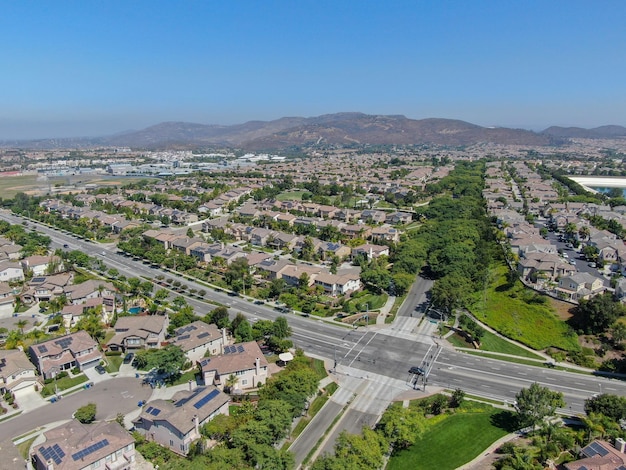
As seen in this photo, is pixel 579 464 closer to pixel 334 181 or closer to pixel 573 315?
pixel 573 315

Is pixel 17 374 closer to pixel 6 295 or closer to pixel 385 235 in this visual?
pixel 6 295

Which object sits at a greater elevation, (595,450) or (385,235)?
(385,235)

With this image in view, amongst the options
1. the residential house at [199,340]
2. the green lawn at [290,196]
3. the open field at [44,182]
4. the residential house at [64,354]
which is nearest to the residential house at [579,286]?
the residential house at [199,340]

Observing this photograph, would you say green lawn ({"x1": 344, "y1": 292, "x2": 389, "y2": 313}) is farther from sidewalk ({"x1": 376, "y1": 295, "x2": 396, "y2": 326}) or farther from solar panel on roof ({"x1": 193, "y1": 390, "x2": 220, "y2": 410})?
solar panel on roof ({"x1": 193, "y1": 390, "x2": 220, "y2": 410})

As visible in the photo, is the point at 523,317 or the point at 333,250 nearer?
the point at 523,317

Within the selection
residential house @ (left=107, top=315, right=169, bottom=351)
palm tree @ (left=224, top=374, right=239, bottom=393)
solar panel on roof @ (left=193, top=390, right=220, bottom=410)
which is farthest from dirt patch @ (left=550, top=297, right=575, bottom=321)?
residential house @ (left=107, top=315, right=169, bottom=351)

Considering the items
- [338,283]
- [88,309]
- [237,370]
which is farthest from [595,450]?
[88,309]
